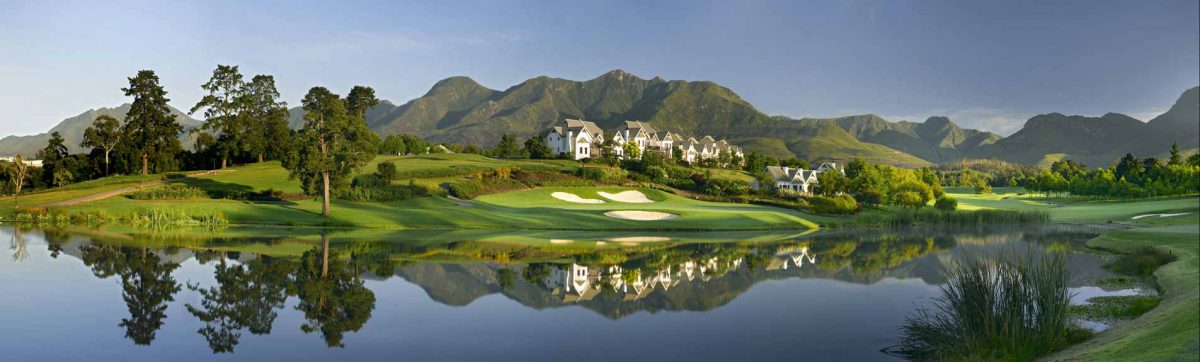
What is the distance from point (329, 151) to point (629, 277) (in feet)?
109

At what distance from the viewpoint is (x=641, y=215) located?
174 feet

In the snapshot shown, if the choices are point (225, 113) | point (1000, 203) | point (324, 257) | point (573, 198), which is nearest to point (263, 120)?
point (225, 113)

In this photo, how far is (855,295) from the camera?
2006 centimetres

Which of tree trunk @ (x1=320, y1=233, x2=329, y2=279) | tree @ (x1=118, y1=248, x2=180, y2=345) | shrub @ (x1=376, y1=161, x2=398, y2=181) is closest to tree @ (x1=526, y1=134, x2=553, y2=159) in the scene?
shrub @ (x1=376, y1=161, x2=398, y2=181)

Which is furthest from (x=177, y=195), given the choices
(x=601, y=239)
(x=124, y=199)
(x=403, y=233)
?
(x=601, y=239)

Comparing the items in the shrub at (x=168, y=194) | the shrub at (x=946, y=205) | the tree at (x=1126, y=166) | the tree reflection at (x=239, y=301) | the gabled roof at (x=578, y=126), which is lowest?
the tree reflection at (x=239, y=301)

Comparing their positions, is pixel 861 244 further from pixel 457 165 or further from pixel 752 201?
pixel 457 165

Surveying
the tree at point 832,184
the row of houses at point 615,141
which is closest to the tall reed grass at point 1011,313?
the tree at point 832,184

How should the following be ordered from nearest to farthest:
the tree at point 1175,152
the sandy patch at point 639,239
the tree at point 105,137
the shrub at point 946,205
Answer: the tree at point 1175,152, the sandy patch at point 639,239, the tree at point 105,137, the shrub at point 946,205

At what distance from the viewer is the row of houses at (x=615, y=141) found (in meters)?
126

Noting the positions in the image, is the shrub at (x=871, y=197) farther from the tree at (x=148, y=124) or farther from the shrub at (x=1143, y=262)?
the tree at (x=148, y=124)

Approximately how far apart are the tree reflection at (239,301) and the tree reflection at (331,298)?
1.84 ft

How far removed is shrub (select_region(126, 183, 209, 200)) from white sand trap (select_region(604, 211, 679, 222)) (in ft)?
116

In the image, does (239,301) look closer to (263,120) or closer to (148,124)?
(148,124)
